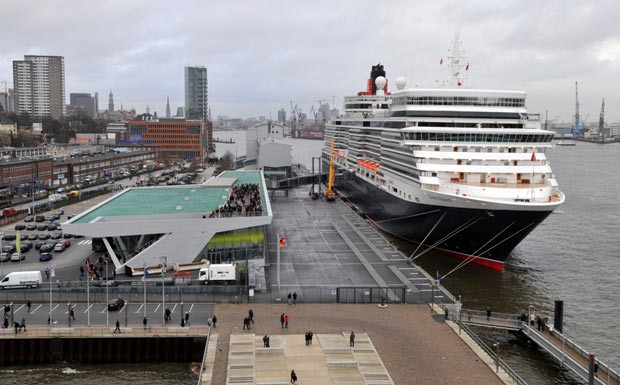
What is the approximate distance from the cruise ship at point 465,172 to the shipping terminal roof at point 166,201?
1108 cm

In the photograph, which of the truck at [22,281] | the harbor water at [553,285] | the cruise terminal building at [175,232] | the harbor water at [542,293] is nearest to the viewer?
the harbor water at [542,293]

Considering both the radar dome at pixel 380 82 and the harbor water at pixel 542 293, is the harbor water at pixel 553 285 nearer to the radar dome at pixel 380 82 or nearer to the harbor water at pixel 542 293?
the harbor water at pixel 542 293

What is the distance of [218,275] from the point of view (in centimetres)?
3375

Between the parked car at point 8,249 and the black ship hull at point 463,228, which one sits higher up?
the black ship hull at point 463,228

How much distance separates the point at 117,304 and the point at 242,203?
17.4 metres

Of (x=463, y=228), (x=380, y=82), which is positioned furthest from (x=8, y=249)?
(x=380, y=82)

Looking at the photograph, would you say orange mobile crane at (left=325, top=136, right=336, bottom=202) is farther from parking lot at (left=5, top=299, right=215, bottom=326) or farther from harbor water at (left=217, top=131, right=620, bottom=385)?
parking lot at (left=5, top=299, right=215, bottom=326)

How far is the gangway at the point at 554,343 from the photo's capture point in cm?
2369

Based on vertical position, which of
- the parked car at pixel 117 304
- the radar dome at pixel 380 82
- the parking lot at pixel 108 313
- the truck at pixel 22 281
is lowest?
the parking lot at pixel 108 313

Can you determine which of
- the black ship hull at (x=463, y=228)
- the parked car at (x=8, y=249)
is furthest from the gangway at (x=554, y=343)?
the parked car at (x=8, y=249)

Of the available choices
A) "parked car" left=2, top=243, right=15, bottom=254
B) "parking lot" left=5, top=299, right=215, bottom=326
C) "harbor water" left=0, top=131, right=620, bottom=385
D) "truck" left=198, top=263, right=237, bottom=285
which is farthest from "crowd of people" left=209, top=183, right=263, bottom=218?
"parked car" left=2, top=243, right=15, bottom=254

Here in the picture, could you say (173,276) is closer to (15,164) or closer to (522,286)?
(522,286)

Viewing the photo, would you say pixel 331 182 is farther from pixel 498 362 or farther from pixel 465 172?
pixel 498 362

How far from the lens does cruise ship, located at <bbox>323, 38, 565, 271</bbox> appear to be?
3847 centimetres
